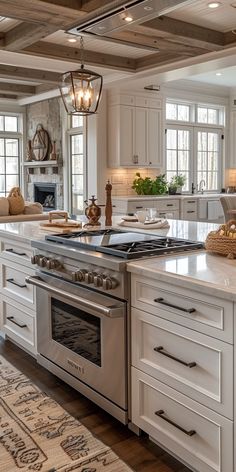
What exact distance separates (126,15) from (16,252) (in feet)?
6.23

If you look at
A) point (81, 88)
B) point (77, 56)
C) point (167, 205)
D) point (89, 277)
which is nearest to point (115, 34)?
point (77, 56)

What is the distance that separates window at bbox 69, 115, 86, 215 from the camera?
29.8 feet

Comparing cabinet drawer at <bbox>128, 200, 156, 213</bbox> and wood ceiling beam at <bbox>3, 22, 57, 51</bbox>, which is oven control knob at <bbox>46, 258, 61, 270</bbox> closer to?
Result: wood ceiling beam at <bbox>3, 22, 57, 51</bbox>

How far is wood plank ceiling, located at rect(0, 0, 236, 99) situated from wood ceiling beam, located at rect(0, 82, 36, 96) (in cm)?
244

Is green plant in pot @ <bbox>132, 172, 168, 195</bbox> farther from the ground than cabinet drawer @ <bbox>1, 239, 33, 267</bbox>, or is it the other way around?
green plant in pot @ <bbox>132, 172, 168, 195</bbox>

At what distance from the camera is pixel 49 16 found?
13.7 ft

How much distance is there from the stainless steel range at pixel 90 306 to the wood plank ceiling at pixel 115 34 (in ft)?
5.62

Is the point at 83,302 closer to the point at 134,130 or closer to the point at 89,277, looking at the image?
the point at 89,277

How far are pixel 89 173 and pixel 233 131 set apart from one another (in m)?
3.32

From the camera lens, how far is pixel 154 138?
803 centimetres

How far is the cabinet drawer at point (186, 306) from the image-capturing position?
1786 mm

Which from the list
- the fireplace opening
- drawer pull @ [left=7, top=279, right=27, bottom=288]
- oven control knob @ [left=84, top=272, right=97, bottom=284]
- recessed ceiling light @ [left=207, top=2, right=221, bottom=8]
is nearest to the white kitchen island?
oven control knob @ [left=84, top=272, right=97, bottom=284]

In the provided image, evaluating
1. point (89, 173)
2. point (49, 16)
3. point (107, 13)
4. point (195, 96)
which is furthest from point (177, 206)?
point (107, 13)

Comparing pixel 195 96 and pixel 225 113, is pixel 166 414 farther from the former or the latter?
pixel 225 113
